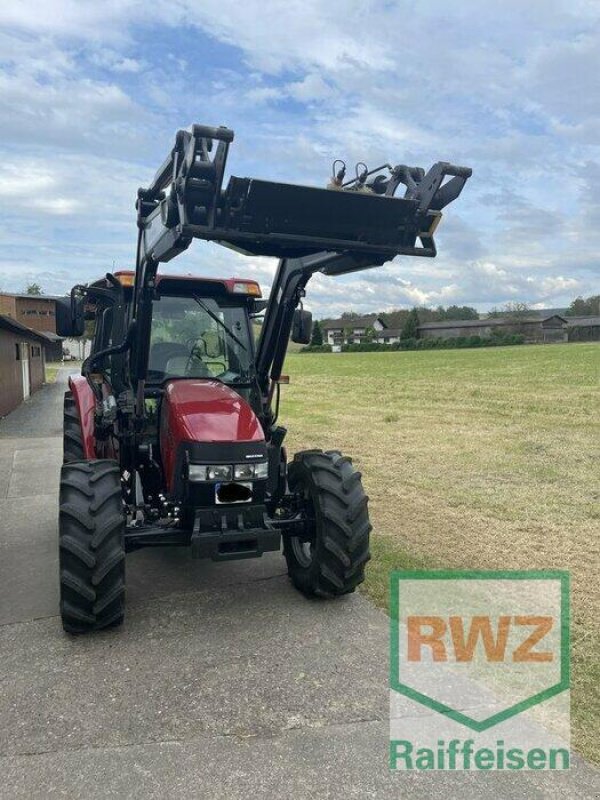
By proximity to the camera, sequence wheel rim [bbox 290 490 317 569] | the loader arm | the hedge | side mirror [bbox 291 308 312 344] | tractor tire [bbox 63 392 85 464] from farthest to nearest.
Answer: the hedge < tractor tire [bbox 63 392 85 464] < side mirror [bbox 291 308 312 344] < wheel rim [bbox 290 490 317 569] < the loader arm

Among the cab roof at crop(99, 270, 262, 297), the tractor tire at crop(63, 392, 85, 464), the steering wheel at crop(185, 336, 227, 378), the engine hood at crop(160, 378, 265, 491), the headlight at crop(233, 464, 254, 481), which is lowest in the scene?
the tractor tire at crop(63, 392, 85, 464)

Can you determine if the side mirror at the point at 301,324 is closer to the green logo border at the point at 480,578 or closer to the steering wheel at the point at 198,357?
the steering wheel at the point at 198,357

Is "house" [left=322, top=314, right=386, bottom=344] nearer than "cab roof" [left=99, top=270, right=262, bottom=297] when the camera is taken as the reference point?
No

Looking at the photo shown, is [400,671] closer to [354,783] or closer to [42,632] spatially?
[354,783]

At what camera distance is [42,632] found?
4125mm

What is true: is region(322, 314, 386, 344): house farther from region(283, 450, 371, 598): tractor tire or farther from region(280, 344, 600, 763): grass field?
region(283, 450, 371, 598): tractor tire

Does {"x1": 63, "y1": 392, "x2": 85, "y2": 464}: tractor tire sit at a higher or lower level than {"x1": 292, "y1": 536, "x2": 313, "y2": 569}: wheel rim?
higher

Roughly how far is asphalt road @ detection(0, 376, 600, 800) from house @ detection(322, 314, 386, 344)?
346ft

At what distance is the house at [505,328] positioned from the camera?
8144 centimetres

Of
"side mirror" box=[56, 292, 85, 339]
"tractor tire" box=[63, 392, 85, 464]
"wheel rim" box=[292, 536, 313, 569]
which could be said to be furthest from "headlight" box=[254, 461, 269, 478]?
"tractor tire" box=[63, 392, 85, 464]

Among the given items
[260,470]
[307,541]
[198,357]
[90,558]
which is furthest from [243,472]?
[198,357]

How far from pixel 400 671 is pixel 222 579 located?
5.84ft

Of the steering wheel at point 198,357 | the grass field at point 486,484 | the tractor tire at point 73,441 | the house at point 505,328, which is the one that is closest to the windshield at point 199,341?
the steering wheel at point 198,357

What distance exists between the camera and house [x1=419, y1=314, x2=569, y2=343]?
8144 cm
